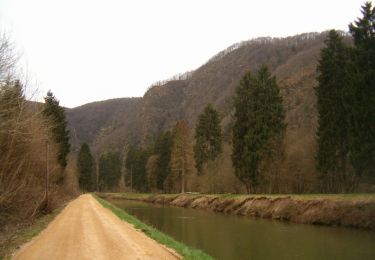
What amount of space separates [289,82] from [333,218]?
94.4 m

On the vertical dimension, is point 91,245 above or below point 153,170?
below

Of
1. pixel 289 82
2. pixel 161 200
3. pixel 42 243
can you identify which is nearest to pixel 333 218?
pixel 42 243

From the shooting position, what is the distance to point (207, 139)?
72.5 metres

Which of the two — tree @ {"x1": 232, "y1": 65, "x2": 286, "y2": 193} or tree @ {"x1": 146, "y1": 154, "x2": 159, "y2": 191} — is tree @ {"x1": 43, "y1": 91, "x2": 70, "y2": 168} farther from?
tree @ {"x1": 146, "y1": 154, "x2": 159, "y2": 191}

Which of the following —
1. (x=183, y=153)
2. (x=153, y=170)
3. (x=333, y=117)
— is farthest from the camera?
(x=153, y=170)

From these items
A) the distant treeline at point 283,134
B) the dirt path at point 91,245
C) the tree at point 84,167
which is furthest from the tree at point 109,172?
the dirt path at point 91,245

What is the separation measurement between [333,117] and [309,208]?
11.2 metres

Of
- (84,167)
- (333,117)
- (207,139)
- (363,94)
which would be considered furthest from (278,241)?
(84,167)

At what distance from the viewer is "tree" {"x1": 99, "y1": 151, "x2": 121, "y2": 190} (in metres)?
142

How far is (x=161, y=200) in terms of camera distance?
245 feet

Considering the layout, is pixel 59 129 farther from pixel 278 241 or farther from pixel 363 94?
pixel 278 241

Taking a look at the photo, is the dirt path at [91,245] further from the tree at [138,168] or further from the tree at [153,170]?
the tree at [138,168]

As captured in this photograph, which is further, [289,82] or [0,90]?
[289,82]

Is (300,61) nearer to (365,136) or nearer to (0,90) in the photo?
(365,136)
